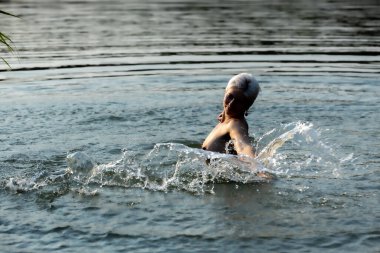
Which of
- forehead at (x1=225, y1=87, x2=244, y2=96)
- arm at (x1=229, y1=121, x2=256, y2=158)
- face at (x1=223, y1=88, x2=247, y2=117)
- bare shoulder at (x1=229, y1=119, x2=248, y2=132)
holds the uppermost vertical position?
forehead at (x1=225, y1=87, x2=244, y2=96)

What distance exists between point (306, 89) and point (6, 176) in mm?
7494

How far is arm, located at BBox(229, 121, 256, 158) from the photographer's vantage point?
8078mm

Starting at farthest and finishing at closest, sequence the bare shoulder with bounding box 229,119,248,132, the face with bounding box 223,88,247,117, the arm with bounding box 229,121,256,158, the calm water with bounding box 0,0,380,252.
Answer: the face with bounding box 223,88,247,117 → the bare shoulder with bounding box 229,119,248,132 → the arm with bounding box 229,121,256,158 → the calm water with bounding box 0,0,380,252

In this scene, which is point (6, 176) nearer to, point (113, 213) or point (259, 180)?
point (113, 213)

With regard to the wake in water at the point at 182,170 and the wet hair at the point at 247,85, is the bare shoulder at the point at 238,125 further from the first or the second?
the wake in water at the point at 182,170

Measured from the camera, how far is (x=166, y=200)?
25.0 ft

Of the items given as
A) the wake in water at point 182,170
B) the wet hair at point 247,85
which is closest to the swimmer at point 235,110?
the wet hair at point 247,85

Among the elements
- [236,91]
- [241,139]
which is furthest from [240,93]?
[241,139]

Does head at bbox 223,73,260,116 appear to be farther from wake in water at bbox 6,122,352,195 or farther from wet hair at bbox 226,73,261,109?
wake in water at bbox 6,122,352,195

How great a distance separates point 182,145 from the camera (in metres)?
9.17

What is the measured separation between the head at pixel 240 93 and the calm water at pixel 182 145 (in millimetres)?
684

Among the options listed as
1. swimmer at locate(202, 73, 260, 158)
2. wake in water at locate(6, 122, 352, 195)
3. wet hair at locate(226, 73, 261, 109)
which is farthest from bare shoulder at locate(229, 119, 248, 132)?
wake in water at locate(6, 122, 352, 195)

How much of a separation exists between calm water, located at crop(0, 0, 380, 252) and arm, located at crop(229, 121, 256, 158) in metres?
0.14

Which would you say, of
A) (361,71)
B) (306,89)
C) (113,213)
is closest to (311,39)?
(361,71)
